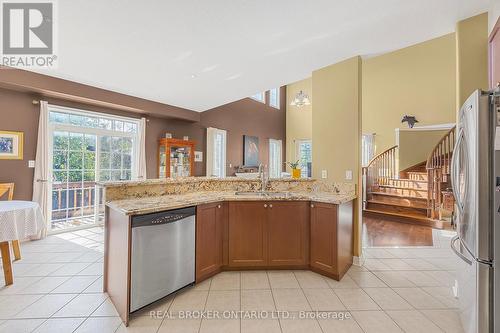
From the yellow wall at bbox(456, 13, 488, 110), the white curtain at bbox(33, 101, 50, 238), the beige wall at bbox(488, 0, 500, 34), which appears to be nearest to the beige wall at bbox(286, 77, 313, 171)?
the yellow wall at bbox(456, 13, 488, 110)

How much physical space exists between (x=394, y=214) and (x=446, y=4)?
446 cm

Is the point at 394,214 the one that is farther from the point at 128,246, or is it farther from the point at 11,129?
the point at 11,129

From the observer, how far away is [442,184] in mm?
5289

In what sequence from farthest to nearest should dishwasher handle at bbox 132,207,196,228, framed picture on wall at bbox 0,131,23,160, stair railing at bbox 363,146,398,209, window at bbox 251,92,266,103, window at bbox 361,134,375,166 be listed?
window at bbox 251,92,266,103 < window at bbox 361,134,375,166 < stair railing at bbox 363,146,398,209 < framed picture on wall at bbox 0,131,23,160 < dishwasher handle at bbox 132,207,196,228

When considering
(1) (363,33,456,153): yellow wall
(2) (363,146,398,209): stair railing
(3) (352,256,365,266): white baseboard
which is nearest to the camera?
(3) (352,256,365,266): white baseboard

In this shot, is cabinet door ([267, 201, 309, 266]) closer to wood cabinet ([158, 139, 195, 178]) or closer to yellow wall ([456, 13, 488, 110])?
yellow wall ([456, 13, 488, 110])

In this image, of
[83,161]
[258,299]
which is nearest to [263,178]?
[258,299]

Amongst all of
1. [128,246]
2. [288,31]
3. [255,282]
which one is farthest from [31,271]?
[288,31]

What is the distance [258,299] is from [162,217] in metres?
1.20

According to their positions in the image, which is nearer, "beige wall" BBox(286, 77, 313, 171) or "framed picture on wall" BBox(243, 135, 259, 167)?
"framed picture on wall" BBox(243, 135, 259, 167)

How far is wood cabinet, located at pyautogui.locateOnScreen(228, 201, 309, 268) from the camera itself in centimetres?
273

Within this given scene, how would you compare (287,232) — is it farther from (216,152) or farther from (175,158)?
(216,152)

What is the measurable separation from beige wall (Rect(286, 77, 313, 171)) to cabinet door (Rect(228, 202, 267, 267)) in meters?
6.80

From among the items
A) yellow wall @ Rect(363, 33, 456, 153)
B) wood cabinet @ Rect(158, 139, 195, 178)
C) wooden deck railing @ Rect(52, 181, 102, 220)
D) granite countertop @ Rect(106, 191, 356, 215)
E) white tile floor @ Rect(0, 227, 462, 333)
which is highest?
yellow wall @ Rect(363, 33, 456, 153)
